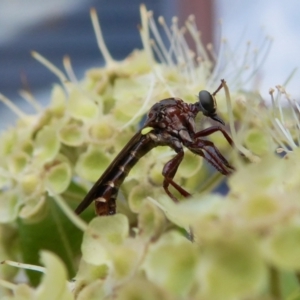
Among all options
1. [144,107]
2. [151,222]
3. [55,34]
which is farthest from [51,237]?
[55,34]

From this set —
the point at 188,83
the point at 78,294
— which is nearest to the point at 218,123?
the point at 188,83

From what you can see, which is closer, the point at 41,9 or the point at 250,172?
the point at 250,172

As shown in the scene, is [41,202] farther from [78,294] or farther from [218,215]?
[218,215]

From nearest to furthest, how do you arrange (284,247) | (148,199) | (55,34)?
(284,247)
(148,199)
(55,34)

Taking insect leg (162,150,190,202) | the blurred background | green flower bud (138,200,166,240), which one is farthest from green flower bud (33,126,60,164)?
the blurred background

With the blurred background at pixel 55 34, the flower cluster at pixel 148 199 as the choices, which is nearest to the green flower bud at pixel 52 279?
the flower cluster at pixel 148 199

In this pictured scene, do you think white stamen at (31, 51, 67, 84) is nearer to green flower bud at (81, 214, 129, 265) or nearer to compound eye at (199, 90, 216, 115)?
compound eye at (199, 90, 216, 115)

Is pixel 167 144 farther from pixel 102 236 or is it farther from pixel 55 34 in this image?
pixel 55 34
